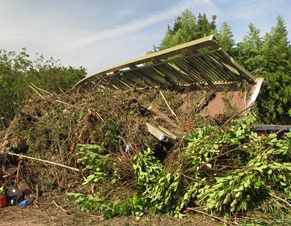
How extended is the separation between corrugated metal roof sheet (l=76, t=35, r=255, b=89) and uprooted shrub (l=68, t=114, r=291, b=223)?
1.44 metres

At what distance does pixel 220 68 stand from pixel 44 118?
3581 millimetres

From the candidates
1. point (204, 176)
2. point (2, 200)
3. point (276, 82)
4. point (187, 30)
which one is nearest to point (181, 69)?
point (276, 82)

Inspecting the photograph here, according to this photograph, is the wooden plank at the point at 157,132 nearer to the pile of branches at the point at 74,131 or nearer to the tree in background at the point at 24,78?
the pile of branches at the point at 74,131

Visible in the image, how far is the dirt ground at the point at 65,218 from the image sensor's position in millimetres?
4320

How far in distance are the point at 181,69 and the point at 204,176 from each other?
10.6 feet

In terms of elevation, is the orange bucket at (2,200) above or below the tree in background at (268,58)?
below

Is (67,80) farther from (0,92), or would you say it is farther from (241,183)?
(241,183)

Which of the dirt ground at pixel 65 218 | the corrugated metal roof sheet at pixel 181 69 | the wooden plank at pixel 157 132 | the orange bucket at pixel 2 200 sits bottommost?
the dirt ground at pixel 65 218

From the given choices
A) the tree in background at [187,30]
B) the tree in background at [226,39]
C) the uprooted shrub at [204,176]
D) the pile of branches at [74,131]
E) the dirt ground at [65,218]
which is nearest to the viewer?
the uprooted shrub at [204,176]

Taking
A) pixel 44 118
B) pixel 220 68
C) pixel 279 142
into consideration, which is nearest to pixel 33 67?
pixel 44 118

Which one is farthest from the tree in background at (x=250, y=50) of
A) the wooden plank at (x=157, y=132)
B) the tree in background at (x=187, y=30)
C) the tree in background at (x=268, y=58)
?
the wooden plank at (x=157, y=132)

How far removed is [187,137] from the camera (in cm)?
493

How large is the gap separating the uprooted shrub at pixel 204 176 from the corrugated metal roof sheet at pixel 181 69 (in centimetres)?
144

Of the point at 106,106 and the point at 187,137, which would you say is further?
the point at 106,106
